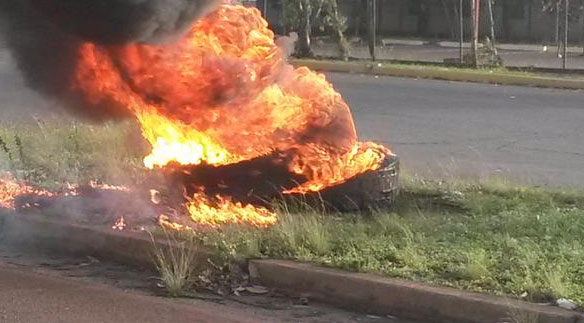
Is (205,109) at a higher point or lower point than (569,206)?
higher

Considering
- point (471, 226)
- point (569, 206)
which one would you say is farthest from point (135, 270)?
point (569, 206)

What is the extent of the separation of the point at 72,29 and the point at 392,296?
3084 millimetres

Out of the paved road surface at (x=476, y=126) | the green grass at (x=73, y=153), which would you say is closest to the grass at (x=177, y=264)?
the green grass at (x=73, y=153)

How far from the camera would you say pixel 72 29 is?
7223 mm

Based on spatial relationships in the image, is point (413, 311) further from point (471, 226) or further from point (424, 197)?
point (424, 197)

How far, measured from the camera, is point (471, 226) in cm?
716

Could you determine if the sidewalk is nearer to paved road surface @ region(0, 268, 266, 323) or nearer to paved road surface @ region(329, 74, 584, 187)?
paved road surface @ region(329, 74, 584, 187)

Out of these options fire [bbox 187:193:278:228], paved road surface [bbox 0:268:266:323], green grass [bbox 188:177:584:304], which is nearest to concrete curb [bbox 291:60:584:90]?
green grass [bbox 188:177:584:304]

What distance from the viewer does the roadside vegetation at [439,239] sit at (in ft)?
19.2

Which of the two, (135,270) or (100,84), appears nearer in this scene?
(135,270)

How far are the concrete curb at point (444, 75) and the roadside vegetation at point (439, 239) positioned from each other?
36.2ft

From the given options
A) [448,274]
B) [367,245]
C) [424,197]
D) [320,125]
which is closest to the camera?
[448,274]

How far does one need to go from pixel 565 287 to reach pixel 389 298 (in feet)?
3.10

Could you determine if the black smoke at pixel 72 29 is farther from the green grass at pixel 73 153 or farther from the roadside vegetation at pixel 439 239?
the roadside vegetation at pixel 439 239
